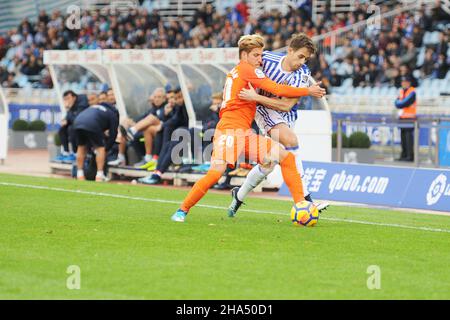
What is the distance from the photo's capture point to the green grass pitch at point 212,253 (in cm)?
871

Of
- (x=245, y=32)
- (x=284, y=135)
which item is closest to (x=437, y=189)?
(x=284, y=135)

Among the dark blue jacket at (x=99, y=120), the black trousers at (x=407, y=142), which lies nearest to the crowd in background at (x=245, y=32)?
the black trousers at (x=407, y=142)

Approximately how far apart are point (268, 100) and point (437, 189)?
210 inches

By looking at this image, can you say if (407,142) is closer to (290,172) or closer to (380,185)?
(380,185)

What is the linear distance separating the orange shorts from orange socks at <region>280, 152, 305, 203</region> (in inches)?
12.5

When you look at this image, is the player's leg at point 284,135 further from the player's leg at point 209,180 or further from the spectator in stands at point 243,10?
the spectator in stands at point 243,10

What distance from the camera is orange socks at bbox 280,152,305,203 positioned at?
1302 centimetres

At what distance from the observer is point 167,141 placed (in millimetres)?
22250

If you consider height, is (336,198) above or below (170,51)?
below

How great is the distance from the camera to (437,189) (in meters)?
17.1

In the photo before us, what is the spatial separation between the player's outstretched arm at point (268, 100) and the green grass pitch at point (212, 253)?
1406mm

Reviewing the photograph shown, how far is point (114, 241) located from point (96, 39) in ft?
115

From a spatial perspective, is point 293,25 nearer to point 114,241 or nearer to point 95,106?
point 95,106
